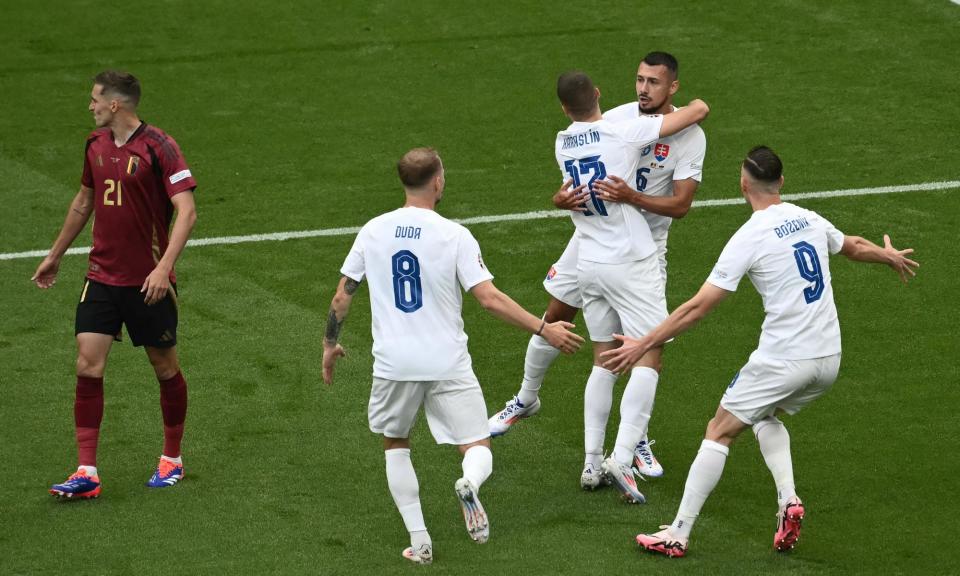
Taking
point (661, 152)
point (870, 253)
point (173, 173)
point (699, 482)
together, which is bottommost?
point (699, 482)

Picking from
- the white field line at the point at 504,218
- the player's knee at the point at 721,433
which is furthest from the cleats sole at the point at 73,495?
the white field line at the point at 504,218

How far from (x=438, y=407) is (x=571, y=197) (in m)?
1.59

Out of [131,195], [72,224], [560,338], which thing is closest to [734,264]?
[560,338]

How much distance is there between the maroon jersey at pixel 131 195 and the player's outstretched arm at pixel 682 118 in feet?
8.75

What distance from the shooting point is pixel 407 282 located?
7.07 m

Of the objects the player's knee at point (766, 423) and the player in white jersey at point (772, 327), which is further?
the player's knee at point (766, 423)

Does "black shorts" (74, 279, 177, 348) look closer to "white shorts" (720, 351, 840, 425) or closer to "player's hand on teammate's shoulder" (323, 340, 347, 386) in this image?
"player's hand on teammate's shoulder" (323, 340, 347, 386)

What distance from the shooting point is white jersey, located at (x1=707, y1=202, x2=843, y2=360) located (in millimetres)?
7129

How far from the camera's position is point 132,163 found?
8070 mm

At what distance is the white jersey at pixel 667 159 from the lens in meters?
8.35

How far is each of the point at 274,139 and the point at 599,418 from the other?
7.24 meters

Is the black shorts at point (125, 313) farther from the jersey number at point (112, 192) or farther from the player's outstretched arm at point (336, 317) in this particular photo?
the player's outstretched arm at point (336, 317)

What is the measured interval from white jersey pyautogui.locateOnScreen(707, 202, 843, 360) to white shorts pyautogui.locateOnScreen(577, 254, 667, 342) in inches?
38.4

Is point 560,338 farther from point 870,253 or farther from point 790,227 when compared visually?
point 870,253
